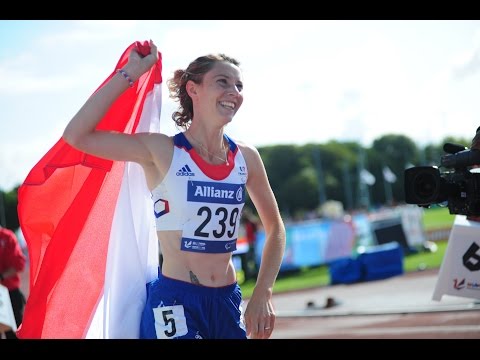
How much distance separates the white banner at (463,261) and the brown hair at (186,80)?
4.79m

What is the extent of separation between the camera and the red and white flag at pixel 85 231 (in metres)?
4.79

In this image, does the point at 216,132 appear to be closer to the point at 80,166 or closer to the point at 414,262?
the point at 80,166

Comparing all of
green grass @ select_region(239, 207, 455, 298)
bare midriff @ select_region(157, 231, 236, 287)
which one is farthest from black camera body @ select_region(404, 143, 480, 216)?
green grass @ select_region(239, 207, 455, 298)

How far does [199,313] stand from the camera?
14.3ft

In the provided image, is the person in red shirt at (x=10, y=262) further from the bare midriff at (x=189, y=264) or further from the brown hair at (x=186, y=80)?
the bare midriff at (x=189, y=264)

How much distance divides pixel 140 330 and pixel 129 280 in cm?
30

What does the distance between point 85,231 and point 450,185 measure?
2649 millimetres

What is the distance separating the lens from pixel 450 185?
5.99m

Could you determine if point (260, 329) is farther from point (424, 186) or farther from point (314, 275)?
point (314, 275)

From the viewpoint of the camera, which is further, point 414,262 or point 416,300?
point 414,262

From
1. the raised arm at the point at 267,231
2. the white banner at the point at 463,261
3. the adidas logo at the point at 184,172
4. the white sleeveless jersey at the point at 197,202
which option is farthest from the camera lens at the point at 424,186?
the white banner at the point at 463,261

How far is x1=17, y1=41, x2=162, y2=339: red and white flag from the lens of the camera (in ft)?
15.7

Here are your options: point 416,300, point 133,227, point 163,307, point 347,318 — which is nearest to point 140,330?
point 163,307

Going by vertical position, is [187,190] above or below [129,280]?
above
